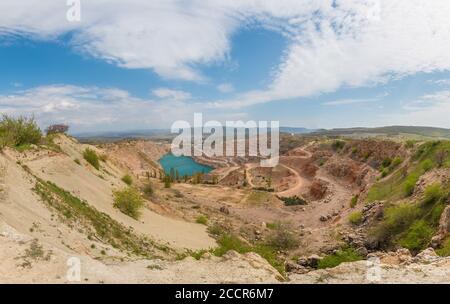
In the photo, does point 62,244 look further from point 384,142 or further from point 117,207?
point 384,142

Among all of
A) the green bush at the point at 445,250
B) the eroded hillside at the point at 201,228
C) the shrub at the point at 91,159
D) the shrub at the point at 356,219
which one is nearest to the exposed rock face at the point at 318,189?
the eroded hillside at the point at 201,228

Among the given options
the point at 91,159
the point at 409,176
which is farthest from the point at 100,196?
the point at 409,176

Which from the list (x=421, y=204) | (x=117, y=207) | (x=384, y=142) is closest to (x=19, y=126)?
(x=117, y=207)

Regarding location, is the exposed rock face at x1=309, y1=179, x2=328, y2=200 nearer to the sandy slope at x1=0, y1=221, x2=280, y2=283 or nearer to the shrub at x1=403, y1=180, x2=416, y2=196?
the shrub at x1=403, y1=180, x2=416, y2=196

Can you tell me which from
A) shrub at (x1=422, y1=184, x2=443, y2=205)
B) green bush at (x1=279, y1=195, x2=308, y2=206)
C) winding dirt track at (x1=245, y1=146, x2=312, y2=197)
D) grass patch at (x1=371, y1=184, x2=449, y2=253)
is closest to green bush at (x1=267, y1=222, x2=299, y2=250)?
grass patch at (x1=371, y1=184, x2=449, y2=253)

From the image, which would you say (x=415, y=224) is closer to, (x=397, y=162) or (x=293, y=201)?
(x=397, y=162)
